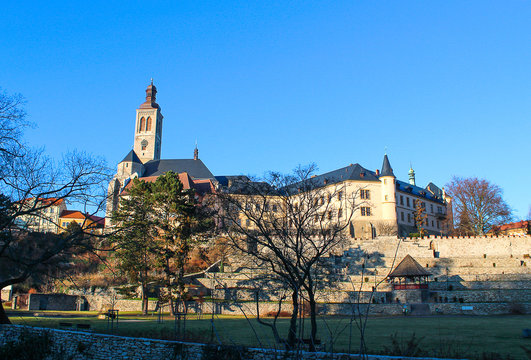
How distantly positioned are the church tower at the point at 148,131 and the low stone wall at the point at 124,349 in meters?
91.7

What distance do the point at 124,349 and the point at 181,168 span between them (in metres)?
75.6

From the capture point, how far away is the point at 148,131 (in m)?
110

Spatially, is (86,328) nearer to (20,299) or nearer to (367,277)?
(20,299)

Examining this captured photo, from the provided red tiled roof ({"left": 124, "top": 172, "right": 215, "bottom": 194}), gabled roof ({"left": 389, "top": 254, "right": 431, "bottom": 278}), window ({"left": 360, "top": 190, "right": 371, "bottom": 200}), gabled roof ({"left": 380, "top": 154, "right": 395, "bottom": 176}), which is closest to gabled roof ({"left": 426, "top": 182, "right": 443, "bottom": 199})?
gabled roof ({"left": 380, "top": 154, "right": 395, "bottom": 176})

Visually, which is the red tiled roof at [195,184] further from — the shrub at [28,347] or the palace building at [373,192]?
the shrub at [28,347]

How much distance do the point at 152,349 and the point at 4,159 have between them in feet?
34.9

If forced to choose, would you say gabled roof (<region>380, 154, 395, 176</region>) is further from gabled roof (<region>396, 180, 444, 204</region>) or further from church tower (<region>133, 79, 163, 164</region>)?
church tower (<region>133, 79, 163, 164</region>)

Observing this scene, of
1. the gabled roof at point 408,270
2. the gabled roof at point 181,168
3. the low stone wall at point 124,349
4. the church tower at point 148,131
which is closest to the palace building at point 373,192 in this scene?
the gabled roof at point 181,168

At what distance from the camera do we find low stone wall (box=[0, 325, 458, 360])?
13.3 m

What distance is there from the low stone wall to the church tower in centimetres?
9171

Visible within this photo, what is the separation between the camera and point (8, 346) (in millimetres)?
18516

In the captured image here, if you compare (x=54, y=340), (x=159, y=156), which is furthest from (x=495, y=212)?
(x=159, y=156)

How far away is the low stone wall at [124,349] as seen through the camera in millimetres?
13275

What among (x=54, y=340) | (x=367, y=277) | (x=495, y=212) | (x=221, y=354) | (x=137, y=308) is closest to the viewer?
(x=221, y=354)
